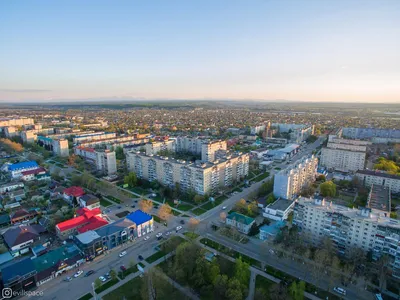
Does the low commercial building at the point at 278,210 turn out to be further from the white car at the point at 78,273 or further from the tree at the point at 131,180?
the tree at the point at 131,180

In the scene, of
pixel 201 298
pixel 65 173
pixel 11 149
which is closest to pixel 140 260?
pixel 201 298

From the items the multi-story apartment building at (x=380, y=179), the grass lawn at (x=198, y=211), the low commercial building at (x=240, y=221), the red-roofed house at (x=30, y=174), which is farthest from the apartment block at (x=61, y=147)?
the multi-story apartment building at (x=380, y=179)

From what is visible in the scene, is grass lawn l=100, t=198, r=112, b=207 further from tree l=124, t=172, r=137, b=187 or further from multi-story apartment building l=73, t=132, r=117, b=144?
multi-story apartment building l=73, t=132, r=117, b=144

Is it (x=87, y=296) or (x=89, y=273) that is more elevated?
(x=89, y=273)

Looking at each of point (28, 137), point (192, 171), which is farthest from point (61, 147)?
point (192, 171)

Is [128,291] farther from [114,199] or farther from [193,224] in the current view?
[114,199]

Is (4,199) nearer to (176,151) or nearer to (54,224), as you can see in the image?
(54,224)

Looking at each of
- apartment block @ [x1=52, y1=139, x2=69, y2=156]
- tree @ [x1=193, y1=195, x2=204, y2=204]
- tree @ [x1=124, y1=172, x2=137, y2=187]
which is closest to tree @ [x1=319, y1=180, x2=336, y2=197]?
tree @ [x1=193, y1=195, x2=204, y2=204]

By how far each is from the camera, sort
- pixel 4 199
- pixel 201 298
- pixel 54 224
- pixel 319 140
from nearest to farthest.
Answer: pixel 201 298, pixel 54 224, pixel 4 199, pixel 319 140
